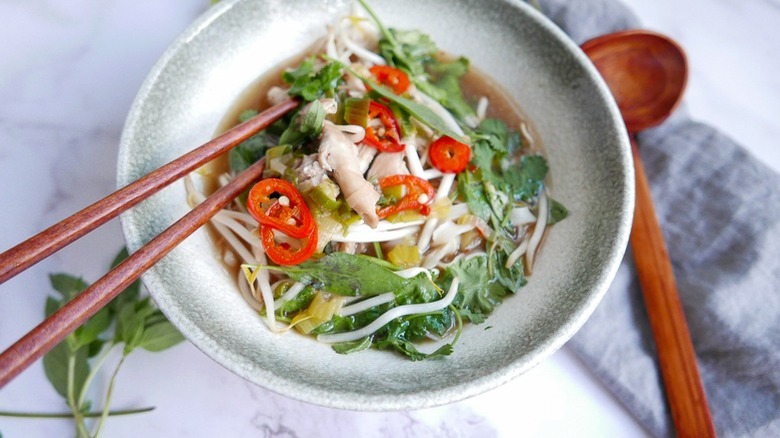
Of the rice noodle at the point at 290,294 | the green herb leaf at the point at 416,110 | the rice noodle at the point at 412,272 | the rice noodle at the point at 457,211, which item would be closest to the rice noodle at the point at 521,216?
the rice noodle at the point at 457,211

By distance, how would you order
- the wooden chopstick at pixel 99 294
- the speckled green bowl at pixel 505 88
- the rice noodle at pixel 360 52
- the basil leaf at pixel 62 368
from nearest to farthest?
the wooden chopstick at pixel 99 294 → the speckled green bowl at pixel 505 88 → the basil leaf at pixel 62 368 → the rice noodle at pixel 360 52

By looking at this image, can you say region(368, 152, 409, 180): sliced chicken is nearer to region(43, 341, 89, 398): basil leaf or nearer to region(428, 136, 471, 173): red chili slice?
region(428, 136, 471, 173): red chili slice

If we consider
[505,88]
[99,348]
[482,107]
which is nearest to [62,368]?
[99,348]

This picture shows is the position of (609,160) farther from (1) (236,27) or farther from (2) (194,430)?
(2) (194,430)

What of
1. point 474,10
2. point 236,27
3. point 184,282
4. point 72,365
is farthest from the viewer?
point 474,10

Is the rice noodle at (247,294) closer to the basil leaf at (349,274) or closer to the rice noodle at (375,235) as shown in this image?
the basil leaf at (349,274)

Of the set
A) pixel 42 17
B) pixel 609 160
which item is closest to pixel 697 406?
pixel 609 160

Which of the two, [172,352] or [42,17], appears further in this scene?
[42,17]
